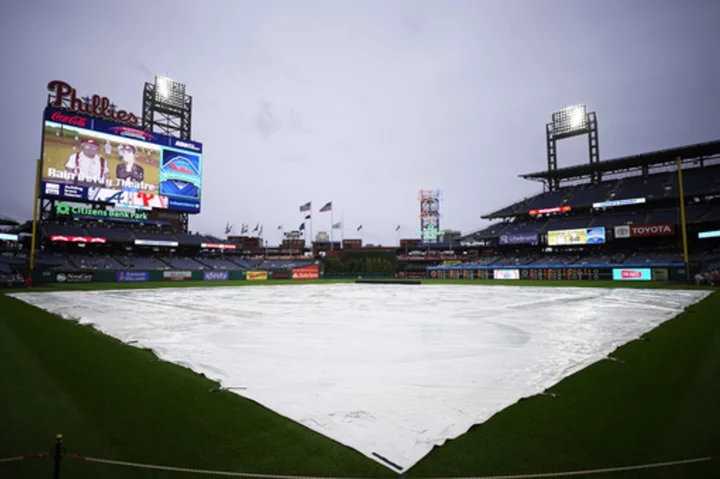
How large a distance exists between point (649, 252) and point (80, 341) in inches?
2174

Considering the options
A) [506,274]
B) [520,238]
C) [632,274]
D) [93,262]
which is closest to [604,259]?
[632,274]

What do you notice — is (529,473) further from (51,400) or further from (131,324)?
(131,324)

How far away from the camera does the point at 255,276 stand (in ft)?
167

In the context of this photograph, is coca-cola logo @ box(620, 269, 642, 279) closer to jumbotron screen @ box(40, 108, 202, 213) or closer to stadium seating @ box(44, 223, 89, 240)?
jumbotron screen @ box(40, 108, 202, 213)

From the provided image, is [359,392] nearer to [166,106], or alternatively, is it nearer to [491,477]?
[491,477]

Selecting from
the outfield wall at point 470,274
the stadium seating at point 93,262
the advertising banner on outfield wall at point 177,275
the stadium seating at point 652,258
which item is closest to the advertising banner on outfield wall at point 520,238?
the outfield wall at point 470,274

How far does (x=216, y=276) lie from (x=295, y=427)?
4917 cm

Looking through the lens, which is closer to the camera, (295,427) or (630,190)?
(295,427)

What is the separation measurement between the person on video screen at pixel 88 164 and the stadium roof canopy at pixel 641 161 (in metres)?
65.4

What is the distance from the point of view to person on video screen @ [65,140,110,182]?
1638 inches

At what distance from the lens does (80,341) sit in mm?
8289

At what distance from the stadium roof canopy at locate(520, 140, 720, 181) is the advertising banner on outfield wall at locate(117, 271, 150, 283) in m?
62.2

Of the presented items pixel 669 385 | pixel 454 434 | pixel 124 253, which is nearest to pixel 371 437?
pixel 454 434

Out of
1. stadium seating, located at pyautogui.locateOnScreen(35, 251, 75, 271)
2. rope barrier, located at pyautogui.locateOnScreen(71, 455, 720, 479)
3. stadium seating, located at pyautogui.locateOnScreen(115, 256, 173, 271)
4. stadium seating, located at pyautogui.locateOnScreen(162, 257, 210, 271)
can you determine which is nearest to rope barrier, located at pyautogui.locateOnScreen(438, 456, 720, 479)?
rope barrier, located at pyautogui.locateOnScreen(71, 455, 720, 479)
